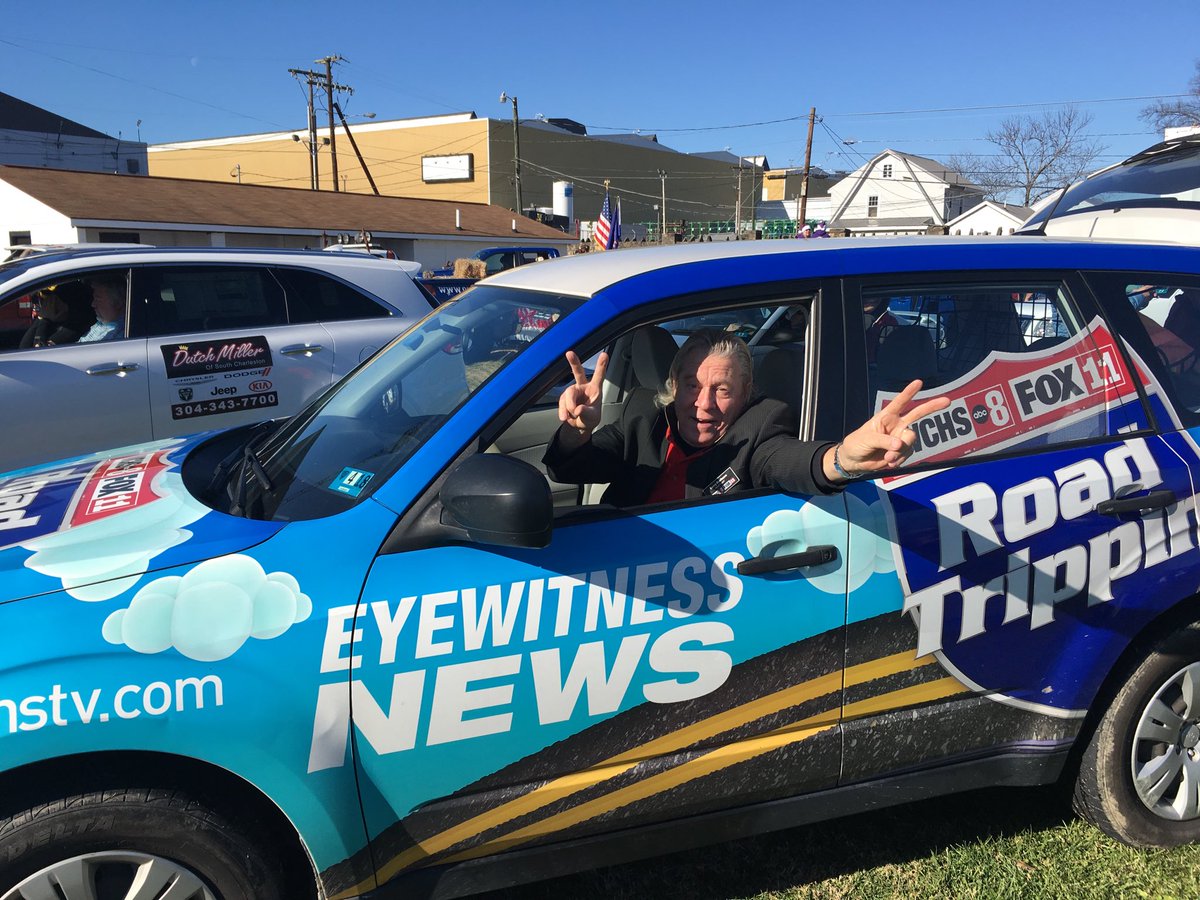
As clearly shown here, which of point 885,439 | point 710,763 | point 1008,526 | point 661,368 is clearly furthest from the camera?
point 661,368

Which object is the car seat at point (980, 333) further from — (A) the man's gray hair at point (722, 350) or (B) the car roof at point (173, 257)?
Answer: (B) the car roof at point (173, 257)

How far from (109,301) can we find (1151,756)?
583 centimetres

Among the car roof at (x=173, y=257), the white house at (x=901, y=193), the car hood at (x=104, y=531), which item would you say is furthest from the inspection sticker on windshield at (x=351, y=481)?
the white house at (x=901, y=193)

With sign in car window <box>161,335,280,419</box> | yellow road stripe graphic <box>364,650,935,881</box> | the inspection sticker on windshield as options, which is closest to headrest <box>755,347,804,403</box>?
yellow road stripe graphic <box>364,650,935,881</box>

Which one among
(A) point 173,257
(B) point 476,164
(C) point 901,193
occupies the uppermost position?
(B) point 476,164

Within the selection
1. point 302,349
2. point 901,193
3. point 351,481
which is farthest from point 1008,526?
point 901,193

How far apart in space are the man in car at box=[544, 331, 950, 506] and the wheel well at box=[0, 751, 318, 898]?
1182mm

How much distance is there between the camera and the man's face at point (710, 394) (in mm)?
2605

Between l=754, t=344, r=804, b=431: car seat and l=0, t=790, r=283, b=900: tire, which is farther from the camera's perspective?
l=754, t=344, r=804, b=431: car seat

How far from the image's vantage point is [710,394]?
2.61 meters

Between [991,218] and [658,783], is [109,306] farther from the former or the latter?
[991,218]

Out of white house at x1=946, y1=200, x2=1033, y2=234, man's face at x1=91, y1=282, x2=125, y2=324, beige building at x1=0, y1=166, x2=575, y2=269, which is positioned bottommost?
man's face at x1=91, y1=282, x2=125, y2=324

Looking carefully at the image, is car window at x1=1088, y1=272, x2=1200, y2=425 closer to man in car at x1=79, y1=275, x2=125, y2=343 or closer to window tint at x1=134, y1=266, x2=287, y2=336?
window tint at x1=134, y1=266, x2=287, y2=336

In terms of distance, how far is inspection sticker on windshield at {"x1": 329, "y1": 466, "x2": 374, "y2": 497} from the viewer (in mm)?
2152
